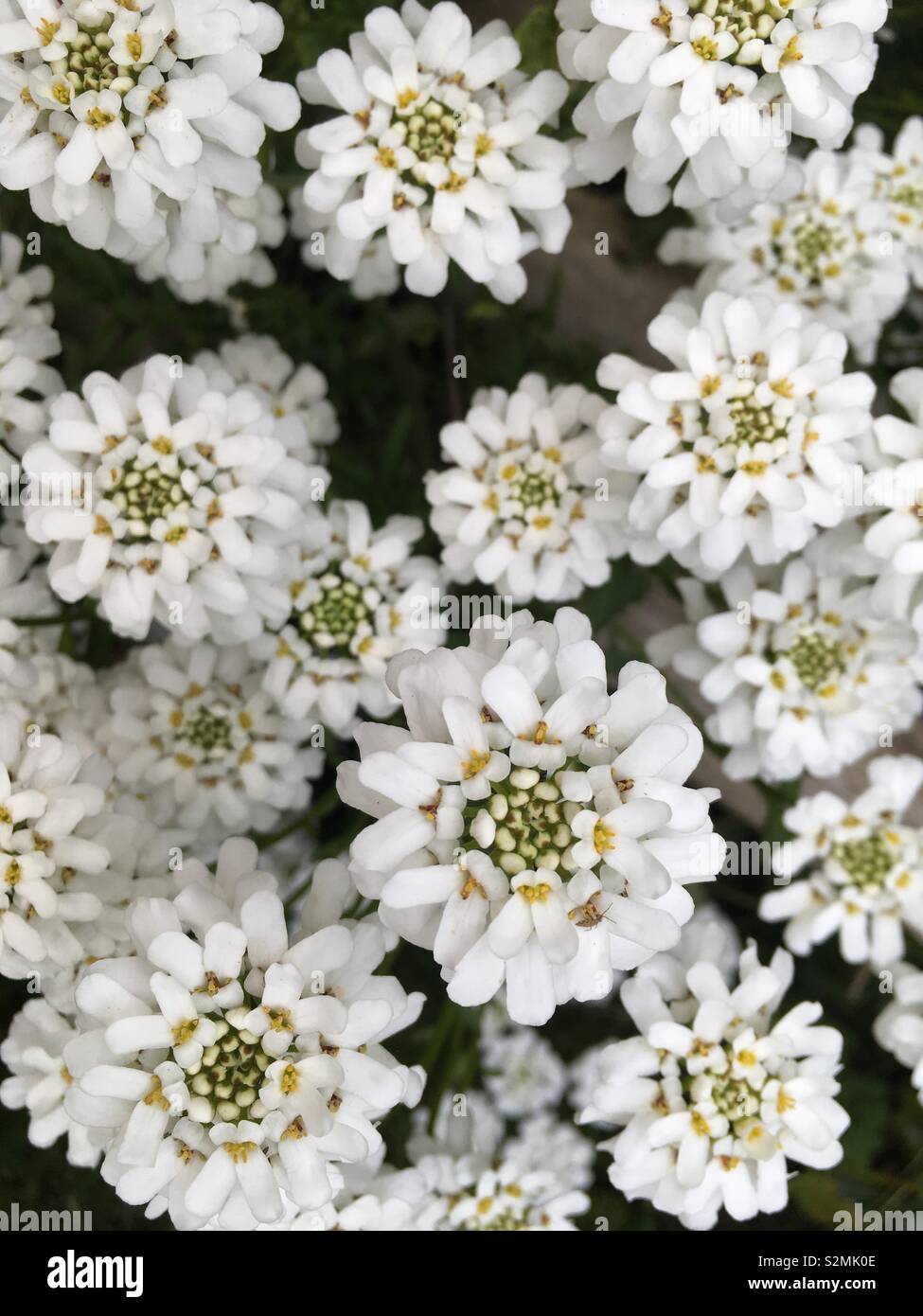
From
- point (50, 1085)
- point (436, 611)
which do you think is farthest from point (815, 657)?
point (50, 1085)

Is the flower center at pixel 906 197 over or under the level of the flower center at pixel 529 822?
over

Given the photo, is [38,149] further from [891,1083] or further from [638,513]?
[891,1083]

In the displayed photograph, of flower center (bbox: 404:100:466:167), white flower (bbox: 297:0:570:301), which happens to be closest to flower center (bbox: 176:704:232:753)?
white flower (bbox: 297:0:570:301)

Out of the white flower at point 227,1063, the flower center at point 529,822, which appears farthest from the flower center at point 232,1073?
the flower center at point 529,822

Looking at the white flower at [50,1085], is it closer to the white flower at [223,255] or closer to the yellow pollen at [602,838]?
the yellow pollen at [602,838]

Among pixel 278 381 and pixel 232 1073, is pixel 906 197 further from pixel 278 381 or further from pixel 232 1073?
pixel 232 1073
